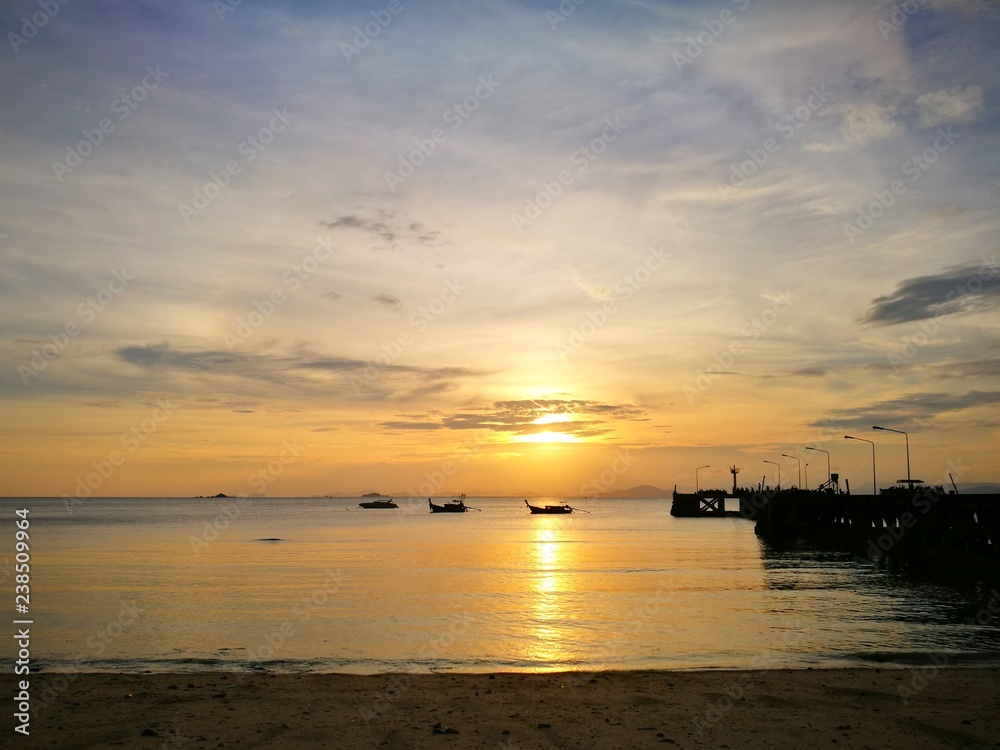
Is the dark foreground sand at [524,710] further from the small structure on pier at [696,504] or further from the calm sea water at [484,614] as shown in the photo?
the small structure on pier at [696,504]

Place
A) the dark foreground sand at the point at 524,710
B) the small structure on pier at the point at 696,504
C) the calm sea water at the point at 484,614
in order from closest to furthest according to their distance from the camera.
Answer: the dark foreground sand at the point at 524,710 → the calm sea water at the point at 484,614 → the small structure on pier at the point at 696,504

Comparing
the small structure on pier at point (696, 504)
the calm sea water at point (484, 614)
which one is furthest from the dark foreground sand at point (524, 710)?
the small structure on pier at point (696, 504)

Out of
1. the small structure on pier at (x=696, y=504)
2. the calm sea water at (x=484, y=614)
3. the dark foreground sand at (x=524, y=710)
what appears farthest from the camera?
the small structure on pier at (x=696, y=504)

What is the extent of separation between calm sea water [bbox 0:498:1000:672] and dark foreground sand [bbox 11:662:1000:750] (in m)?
3.70

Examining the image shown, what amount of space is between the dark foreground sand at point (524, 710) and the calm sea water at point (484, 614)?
146 inches

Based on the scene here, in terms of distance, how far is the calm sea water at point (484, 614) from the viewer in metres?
23.3

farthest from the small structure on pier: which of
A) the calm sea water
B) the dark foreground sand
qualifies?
the dark foreground sand

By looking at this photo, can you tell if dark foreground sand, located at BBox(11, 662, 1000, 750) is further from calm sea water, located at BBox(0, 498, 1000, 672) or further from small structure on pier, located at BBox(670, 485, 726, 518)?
small structure on pier, located at BBox(670, 485, 726, 518)

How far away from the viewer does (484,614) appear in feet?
109

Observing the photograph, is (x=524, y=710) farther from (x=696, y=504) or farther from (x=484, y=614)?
(x=696, y=504)

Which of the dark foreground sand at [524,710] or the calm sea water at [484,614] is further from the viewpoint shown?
the calm sea water at [484,614]

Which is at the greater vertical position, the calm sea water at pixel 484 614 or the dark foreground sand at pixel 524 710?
the dark foreground sand at pixel 524 710

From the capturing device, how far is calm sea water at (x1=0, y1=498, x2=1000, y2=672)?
2331 cm

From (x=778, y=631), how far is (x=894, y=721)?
14199mm
